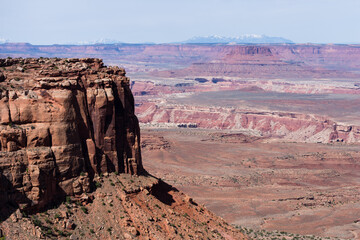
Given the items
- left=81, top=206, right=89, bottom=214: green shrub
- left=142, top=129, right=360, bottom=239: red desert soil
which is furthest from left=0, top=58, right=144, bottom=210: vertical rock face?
left=142, top=129, right=360, bottom=239: red desert soil

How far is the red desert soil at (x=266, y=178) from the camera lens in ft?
217

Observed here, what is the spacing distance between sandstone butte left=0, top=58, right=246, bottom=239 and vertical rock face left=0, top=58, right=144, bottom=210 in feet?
0.18

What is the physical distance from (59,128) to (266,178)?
6986cm

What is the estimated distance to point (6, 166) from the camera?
→ 2555 centimetres

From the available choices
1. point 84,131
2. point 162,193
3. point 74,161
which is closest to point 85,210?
point 74,161

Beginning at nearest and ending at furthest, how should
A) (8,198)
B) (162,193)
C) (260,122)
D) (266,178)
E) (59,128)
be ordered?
(8,198) → (59,128) → (162,193) → (266,178) → (260,122)

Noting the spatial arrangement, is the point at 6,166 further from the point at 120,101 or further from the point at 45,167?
the point at 120,101

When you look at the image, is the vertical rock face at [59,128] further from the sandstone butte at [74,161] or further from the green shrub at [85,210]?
the green shrub at [85,210]

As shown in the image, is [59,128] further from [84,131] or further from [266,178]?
[266,178]

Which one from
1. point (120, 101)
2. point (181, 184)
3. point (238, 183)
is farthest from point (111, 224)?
point (238, 183)

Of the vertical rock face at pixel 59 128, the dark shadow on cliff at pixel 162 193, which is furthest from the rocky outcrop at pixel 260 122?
the vertical rock face at pixel 59 128

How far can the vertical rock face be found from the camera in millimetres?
26266

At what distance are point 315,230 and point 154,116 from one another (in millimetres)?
132955

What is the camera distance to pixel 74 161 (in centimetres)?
2852
